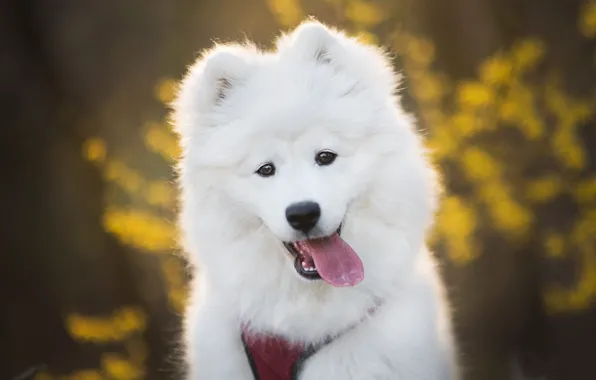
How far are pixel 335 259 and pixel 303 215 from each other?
0.89ft

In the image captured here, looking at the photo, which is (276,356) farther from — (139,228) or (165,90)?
(165,90)

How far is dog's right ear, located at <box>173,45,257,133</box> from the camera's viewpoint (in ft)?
8.03

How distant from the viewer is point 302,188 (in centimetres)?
229

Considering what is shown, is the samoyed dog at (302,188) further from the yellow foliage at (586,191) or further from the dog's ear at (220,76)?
the yellow foliage at (586,191)

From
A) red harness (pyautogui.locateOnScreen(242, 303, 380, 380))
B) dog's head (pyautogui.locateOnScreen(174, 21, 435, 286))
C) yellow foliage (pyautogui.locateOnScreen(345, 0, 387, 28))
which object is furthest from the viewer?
yellow foliage (pyautogui.locateOnScreen(345, 0, 387, 28))

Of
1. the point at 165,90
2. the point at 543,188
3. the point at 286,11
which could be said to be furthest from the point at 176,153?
the point at 543,188

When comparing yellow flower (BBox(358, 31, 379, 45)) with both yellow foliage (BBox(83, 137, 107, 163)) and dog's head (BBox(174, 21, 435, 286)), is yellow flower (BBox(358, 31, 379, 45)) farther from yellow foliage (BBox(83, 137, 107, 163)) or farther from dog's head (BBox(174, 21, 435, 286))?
yellow foliage (BBox(83, 137, 107, 163))

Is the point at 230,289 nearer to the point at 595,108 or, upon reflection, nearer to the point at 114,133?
the point at 114,133

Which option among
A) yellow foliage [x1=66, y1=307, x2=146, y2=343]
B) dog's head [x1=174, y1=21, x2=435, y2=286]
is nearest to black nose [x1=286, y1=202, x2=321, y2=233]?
dog's head [x1=174, y1=21, x2=435, y2=286]

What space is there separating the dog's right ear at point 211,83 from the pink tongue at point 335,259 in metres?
0.61

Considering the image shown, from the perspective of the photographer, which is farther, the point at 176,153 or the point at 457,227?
the point at 457,227

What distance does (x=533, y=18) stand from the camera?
365cm

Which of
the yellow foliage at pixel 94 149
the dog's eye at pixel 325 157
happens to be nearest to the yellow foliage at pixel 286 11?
the yellow foliage at pixel 94 149

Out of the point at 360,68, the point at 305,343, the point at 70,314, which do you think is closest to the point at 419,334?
the point at 305,343
